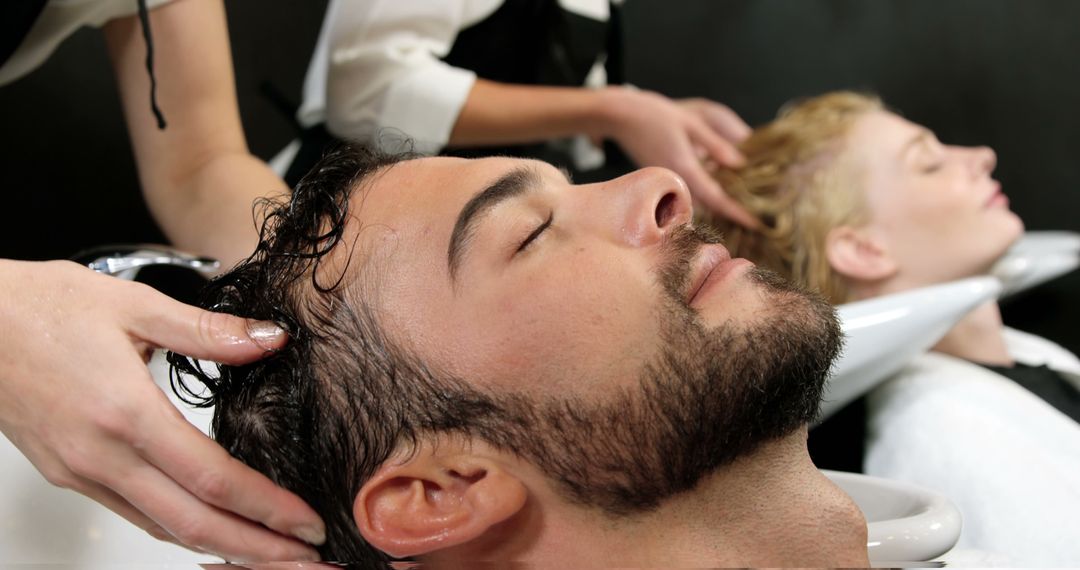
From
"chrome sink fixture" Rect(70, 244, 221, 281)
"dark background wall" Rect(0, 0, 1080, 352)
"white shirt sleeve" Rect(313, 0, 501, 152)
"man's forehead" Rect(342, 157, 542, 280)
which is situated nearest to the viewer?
"man's forehead" Rect(342, 157, 542, 280)

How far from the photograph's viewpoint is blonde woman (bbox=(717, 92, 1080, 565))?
3.49ft

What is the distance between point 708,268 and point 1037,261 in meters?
1.21

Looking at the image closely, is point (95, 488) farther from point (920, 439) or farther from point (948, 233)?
point (948, 233)

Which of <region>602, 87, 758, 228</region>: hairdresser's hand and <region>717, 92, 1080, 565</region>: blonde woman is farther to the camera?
<region>602, 87, 758, 228</region>: hairdresser's hand

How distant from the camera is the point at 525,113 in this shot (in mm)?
1300

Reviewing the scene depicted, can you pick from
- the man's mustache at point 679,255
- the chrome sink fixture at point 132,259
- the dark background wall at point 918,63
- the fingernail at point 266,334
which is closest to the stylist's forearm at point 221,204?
the chrome sink fixture at point 132,259

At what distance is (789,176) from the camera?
143 cm

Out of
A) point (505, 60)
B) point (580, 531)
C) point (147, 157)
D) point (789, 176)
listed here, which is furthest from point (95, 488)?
point (789, 176)

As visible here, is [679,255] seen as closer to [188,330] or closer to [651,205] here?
[651,205]

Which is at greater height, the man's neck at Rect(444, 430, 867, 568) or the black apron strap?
the black apron strap

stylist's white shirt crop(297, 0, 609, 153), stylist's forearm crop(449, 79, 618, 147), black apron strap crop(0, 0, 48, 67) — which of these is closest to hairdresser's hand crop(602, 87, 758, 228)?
stylist's forearm crop(449, 79, 618, 147)

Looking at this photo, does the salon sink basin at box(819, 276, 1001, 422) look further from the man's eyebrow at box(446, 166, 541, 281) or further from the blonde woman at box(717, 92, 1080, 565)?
the man's eyebrow at box(446, 166, 541, 281)

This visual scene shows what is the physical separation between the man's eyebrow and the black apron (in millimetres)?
569

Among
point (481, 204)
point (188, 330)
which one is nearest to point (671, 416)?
point (481, 204)
